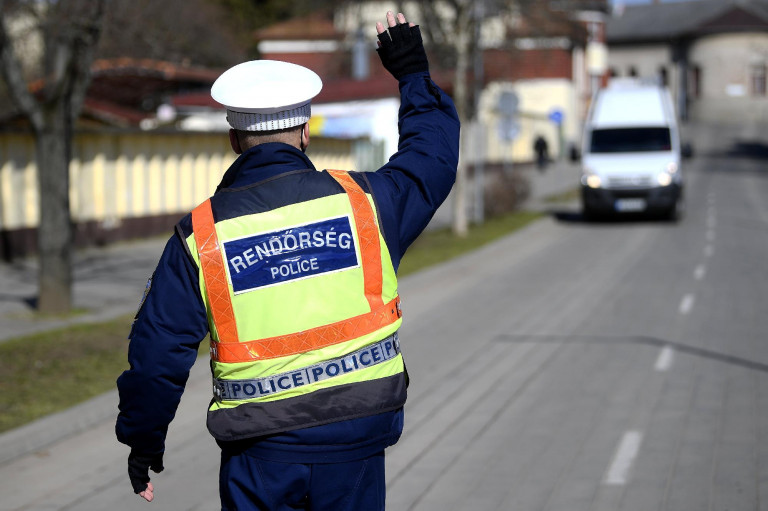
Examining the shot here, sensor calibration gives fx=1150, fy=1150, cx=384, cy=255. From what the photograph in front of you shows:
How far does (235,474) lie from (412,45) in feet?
4.36

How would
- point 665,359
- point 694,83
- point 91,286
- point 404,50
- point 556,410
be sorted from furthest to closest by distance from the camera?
point 694,83 < point 91,286 < point 665,359 < point 556,410 < point 404,50

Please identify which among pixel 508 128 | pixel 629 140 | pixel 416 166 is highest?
pixel 416 166

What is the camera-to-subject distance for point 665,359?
9969 mm

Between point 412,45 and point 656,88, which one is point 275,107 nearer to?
point 412,45

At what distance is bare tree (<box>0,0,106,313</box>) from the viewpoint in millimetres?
11883

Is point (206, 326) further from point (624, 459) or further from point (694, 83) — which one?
→ point (694, 83)

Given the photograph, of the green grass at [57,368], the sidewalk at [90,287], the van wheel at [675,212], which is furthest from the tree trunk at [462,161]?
the green grass at [57,368]

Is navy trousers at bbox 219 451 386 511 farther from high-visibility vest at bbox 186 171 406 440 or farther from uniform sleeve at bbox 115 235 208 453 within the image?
uniform sleeve at bbox 115 235 208 453

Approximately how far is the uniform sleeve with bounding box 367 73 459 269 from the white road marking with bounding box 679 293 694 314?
1013cm

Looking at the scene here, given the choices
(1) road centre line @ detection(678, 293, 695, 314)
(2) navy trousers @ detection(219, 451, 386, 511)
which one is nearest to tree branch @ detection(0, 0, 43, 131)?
(1) road centre line @ detection(678, 293, 695, 314)

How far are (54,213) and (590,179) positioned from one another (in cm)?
1611

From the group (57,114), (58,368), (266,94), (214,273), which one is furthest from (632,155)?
(214,273)

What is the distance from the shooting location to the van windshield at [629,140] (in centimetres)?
2645

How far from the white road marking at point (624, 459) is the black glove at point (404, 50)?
3.46m
